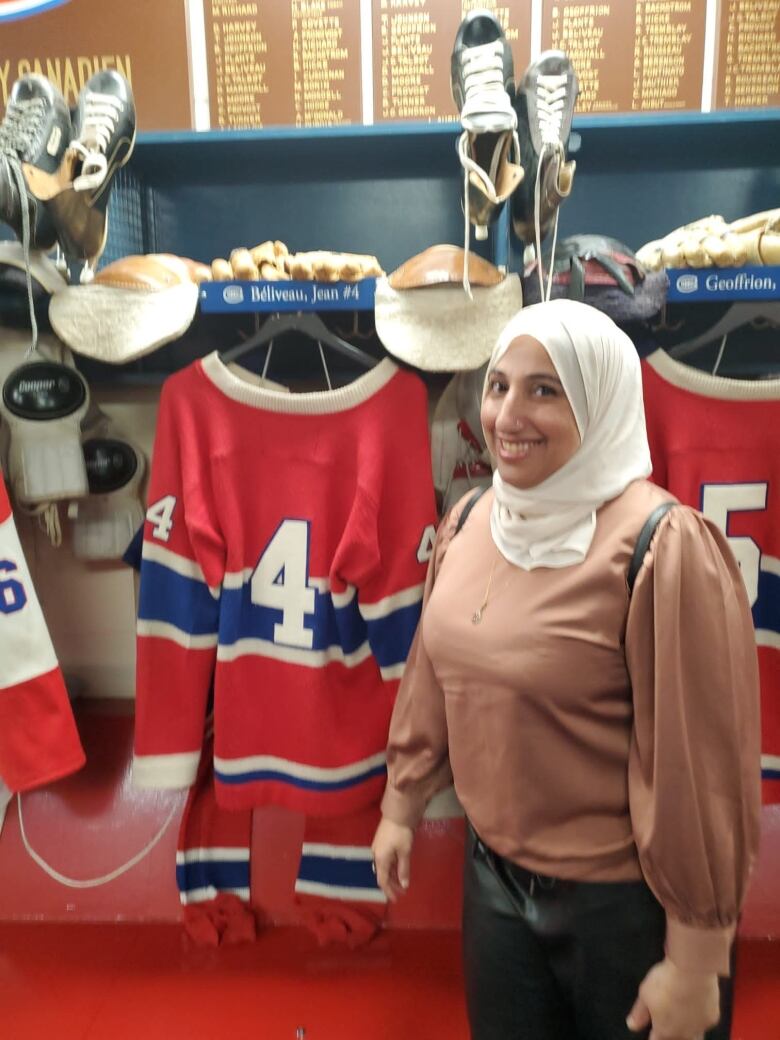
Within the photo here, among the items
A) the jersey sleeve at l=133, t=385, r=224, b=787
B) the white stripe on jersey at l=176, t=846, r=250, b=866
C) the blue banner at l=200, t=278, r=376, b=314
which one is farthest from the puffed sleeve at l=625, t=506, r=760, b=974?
the white stripe on jersey at l=176, t=846, r=250, b=866

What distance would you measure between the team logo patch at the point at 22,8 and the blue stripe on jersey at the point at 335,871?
1901 mm

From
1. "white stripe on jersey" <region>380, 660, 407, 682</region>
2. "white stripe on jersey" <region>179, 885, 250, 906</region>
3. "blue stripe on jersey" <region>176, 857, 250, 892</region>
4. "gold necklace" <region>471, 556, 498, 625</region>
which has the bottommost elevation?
"white stripe on jersey" <region>179, 885, 250, 906</region>

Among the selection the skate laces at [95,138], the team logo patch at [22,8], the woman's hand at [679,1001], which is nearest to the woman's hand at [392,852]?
the woman's hand at [679,1001]

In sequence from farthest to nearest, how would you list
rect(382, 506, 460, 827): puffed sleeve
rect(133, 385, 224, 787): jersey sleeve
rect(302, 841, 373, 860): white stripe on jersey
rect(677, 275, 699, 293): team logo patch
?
1. rect(302, 841, 373, 860): white stripe on jersey
2. rect(133, 385, 224, 787): jersey sleeve
3. rect(677, 275, 699, 293): team logo patch
4. rect(382, 506, 460, 827): puffed sleeve

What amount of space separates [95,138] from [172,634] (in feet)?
2.86

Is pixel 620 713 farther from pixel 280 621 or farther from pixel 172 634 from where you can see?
pixel 172 634

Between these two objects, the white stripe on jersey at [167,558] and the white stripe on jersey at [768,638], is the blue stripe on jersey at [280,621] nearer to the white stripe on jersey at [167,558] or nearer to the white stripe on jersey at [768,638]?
the white stripe on jersey at [167,558]

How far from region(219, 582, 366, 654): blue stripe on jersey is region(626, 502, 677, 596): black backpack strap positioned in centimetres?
57

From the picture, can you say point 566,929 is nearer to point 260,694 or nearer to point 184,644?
point 260,694

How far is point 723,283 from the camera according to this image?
1089 mm

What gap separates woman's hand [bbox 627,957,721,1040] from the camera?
0.75m

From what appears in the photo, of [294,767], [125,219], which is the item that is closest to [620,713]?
[294,767]

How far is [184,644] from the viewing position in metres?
1.24

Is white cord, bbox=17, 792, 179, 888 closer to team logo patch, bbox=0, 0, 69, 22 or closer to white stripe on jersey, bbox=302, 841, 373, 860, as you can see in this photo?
white stripe on jersey, bbox=302, 841, 373, 860
